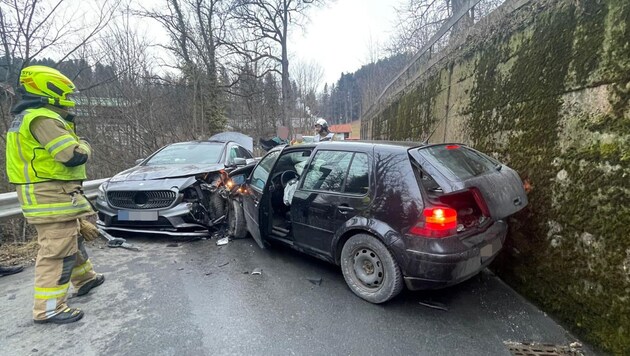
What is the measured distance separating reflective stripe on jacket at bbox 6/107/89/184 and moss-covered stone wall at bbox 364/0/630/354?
4.11 metres

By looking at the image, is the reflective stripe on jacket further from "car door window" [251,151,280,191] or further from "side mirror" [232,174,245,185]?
"side mirror" [232,174,245,185]

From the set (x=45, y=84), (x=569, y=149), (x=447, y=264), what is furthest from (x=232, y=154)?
(x=569, y=149)

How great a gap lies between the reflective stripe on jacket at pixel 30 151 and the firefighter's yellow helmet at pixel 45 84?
0.45 ft

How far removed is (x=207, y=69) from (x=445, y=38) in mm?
12763

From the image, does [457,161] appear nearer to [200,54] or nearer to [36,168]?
Result: [36,168]

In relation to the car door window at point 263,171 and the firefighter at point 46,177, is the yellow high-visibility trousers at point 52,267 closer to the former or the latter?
the firefighter at point 46,177

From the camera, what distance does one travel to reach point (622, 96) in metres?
2.03

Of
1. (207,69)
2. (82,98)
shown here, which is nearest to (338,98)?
(207,69)

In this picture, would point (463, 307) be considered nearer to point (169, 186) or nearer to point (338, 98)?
point (169, 186)

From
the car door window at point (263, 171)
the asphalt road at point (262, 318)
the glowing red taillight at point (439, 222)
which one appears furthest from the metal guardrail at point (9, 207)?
the glowing red taillight at point (439, 222)

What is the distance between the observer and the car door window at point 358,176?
2.75 m

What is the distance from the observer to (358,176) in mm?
2816

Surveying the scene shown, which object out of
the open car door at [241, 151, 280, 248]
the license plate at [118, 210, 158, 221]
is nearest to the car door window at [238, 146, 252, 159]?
the open car door at [241, 151, 280, 248]

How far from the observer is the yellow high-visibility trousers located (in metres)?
2.40
